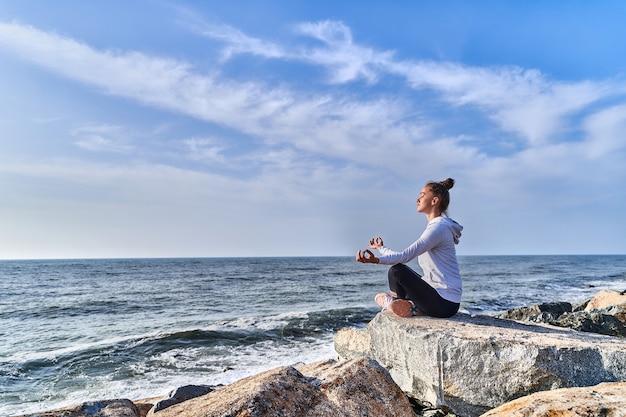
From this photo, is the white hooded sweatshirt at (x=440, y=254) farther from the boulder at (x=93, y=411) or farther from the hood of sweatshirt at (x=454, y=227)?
the boulder at (x=93, y=411)

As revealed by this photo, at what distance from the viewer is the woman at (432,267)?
17.2 ft

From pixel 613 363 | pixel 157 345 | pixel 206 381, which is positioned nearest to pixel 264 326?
pixel 157 345

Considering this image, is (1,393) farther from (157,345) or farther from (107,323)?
(107,323)

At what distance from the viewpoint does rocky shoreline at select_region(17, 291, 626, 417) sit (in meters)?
2.66

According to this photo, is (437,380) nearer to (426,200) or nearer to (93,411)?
(426,200)

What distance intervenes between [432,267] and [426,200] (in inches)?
34.7

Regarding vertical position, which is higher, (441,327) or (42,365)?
(441,327)

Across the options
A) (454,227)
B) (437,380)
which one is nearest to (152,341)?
(437,380)

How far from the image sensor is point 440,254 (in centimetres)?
540

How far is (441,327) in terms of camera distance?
191 inches

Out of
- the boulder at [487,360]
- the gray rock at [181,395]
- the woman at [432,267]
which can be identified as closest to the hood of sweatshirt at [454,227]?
the woman at [432,267]

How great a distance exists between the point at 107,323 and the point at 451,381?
1489 centimetres

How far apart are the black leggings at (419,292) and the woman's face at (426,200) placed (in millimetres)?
824

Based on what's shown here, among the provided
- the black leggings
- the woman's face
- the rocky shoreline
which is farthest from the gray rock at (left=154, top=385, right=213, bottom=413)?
the woman's face
